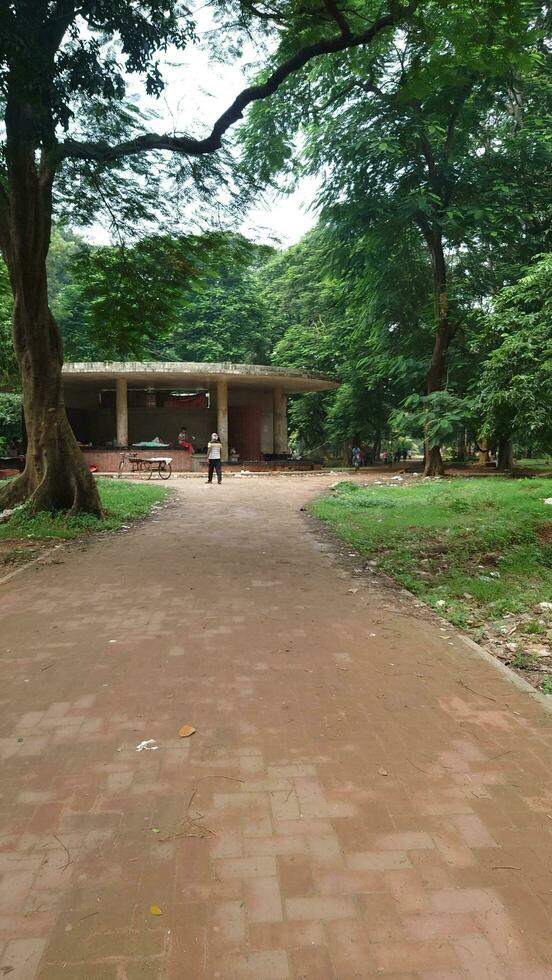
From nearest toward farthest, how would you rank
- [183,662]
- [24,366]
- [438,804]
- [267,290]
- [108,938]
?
[108,938] < [438,804] < [183,662] < [24,366] < [267,290]

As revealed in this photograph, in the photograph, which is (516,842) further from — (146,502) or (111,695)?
(146,502)

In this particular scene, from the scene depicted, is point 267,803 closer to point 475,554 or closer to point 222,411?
point 475,554

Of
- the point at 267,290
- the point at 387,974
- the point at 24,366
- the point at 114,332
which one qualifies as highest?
the point at 267,290

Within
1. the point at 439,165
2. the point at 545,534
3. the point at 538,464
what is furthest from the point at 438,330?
the point at 538,464

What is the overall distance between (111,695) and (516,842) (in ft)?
7.61

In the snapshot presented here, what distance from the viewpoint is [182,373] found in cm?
2245

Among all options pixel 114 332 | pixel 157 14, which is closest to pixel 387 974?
pixel 157 14

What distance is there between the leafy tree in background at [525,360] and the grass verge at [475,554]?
5.39 ft

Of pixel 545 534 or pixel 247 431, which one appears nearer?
pixel 545 534

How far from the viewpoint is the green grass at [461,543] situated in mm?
5762

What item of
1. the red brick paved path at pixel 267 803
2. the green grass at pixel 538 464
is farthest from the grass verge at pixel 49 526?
the green grass at pixel 538 464

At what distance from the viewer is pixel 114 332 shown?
484 inches

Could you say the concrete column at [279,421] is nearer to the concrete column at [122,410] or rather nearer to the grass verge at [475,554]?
the concrete column at [122,410]

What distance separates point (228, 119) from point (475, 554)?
711cm
